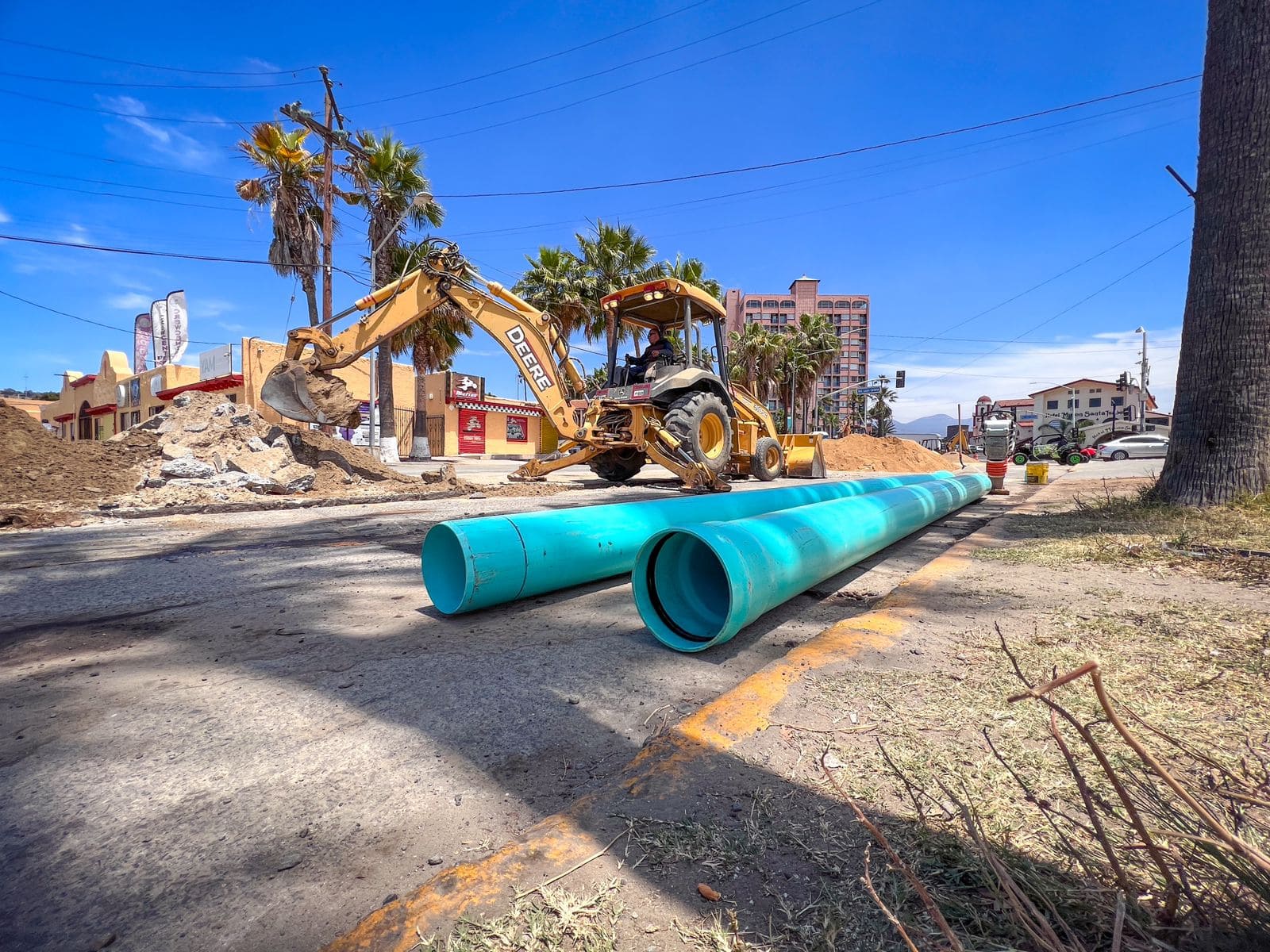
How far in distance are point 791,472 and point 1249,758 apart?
39.0 ft

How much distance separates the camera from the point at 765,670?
265cm

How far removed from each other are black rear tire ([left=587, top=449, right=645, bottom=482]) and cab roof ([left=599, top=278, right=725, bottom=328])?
2306 mm

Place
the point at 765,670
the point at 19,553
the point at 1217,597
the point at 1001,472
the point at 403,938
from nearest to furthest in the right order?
the point at 403,938, the point at 765,670, the point at 1217,597, the point at 19,553, the point at 1001,472

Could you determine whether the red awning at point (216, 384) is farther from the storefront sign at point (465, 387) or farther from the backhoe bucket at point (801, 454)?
the backhoe bucket at point (801, 454)

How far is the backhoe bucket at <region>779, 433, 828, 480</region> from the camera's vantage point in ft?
44.0

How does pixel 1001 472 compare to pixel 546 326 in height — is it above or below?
Answer: below

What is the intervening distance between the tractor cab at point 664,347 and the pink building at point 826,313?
326ft

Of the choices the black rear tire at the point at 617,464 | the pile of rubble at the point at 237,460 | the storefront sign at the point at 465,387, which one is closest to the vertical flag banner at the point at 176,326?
the storefront sign at the point at 465,387

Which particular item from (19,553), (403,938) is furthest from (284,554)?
(403,938)

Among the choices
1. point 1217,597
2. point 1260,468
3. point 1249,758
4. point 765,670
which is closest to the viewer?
point 1249,758

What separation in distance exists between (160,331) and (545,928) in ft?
137

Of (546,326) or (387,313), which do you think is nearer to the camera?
(387,313)

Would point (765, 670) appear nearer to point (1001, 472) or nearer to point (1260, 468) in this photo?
point (1260, 468)

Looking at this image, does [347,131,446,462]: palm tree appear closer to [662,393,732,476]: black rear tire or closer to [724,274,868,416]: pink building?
[662,393,732,476]: black rear tire
